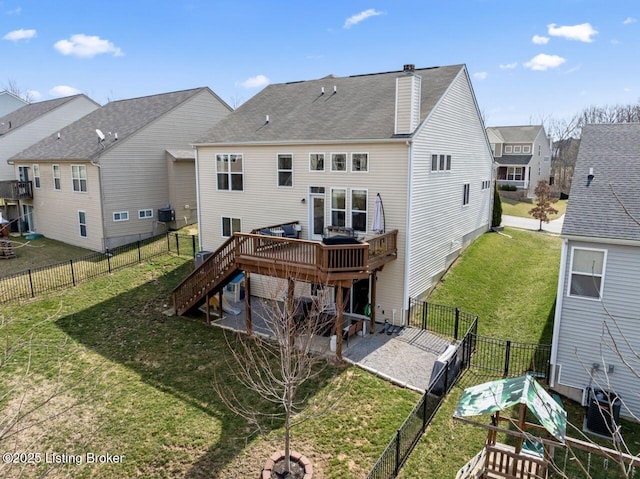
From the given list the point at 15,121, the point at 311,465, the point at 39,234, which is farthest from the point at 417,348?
the point at 15,121

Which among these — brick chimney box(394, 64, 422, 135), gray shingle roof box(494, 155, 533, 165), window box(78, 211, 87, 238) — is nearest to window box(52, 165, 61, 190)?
window box(78, 211, 87, 238)

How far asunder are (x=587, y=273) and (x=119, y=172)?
77.5 feet

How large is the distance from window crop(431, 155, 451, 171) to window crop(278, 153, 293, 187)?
5670mm

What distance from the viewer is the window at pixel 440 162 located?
1672 cm

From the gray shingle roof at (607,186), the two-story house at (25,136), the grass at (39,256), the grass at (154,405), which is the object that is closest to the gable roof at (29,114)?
the two-story house at (25,136)

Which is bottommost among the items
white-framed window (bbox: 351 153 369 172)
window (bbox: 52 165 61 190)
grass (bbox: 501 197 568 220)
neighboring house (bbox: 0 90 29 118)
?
grass (bbox: 501 197 568 220)

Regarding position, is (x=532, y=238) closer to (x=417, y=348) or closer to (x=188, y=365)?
(x=417, y=348)

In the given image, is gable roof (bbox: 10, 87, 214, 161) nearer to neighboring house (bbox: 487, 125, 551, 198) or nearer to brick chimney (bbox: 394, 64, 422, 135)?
brick chimney (bbox: 394, 64, 422, 135)

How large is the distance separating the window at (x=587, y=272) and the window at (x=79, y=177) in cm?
2502

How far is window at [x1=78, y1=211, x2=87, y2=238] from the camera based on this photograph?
85.0 ft

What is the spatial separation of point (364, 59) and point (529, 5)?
18.1 meters

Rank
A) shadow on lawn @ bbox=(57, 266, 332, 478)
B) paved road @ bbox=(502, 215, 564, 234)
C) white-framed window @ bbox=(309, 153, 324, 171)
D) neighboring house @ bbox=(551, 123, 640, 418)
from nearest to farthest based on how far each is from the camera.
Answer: shadow on lawn @ bbox=(57, 266, 332, 478)
neighboring house @ bbox=(551, 123, 640, 418)
white-framed window @ bbox=(309, 153, 324, 171)
paved road @ bbox=(502, 215, 564, 234)

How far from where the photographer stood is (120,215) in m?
25.2

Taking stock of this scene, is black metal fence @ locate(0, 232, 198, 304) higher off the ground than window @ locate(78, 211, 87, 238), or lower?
lower
